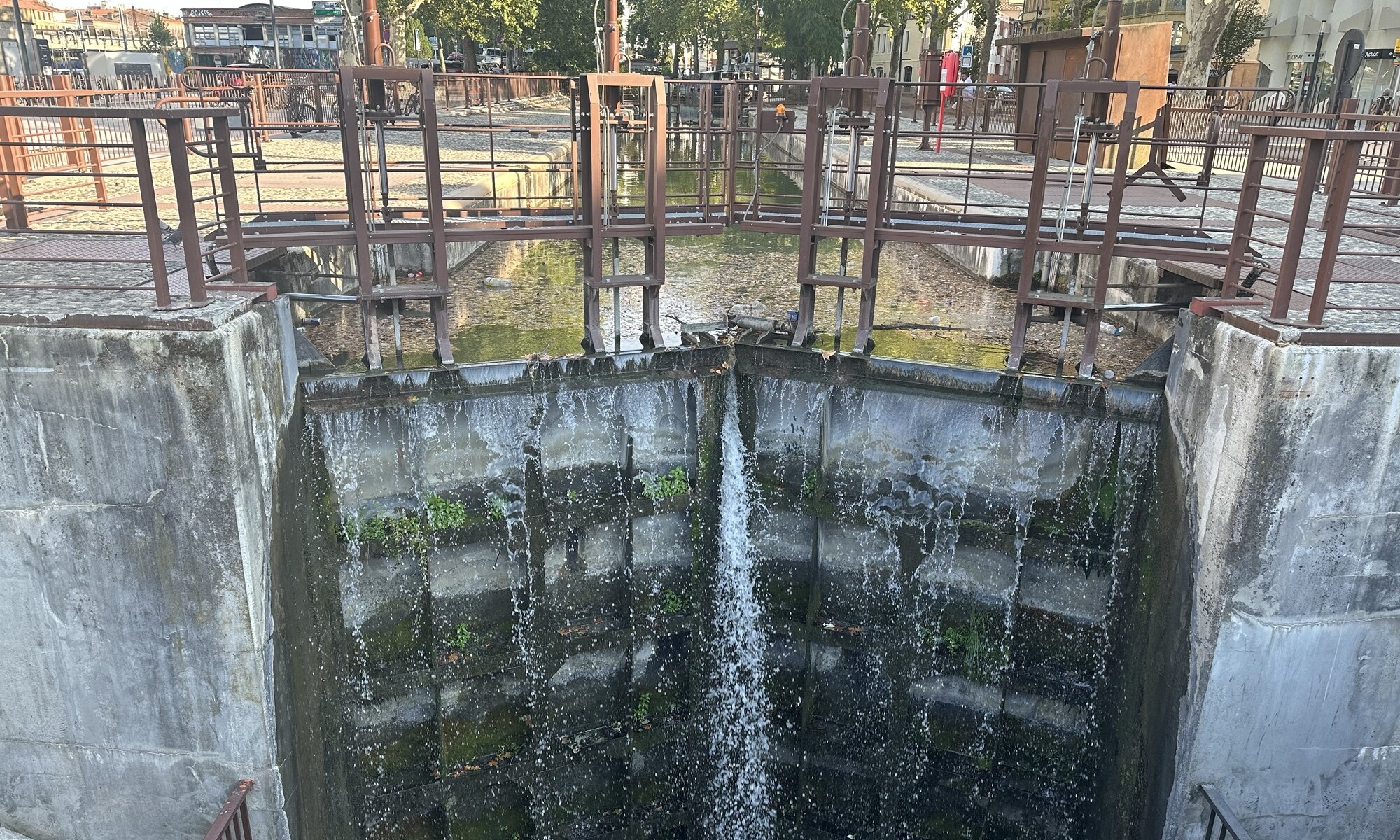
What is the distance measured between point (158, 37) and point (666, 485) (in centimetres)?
8652

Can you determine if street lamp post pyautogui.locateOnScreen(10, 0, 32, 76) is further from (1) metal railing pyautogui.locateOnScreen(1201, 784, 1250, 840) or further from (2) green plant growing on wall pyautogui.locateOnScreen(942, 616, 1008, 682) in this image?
(1) metal railing pyautogui.locateOnScreen(1201, 784, 1250, 840)

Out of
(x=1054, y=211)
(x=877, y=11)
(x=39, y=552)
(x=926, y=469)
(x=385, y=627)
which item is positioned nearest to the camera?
(x=39, y=552)

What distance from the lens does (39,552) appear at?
535cm

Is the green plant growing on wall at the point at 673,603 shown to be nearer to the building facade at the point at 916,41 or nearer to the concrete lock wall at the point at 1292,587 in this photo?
the concrete lock wall at the point at 1292,587

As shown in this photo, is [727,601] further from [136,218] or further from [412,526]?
[136,218]

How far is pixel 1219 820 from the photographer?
19.3 feet

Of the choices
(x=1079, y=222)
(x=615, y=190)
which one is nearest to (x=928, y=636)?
(x=1079, y=222)

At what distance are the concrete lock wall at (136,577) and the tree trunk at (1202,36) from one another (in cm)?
1772

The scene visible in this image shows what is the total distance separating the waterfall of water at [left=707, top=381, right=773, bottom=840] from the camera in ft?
26.1

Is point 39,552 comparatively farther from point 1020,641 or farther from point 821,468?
point 1020,641

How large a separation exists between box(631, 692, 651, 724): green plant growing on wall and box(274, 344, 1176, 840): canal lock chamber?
18 millimetres

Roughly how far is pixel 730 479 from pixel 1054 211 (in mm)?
5520

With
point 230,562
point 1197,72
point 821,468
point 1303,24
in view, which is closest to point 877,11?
point 1303,24

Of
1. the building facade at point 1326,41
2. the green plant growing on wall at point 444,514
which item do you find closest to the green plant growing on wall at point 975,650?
the green plant growing on wall at point 444,514
